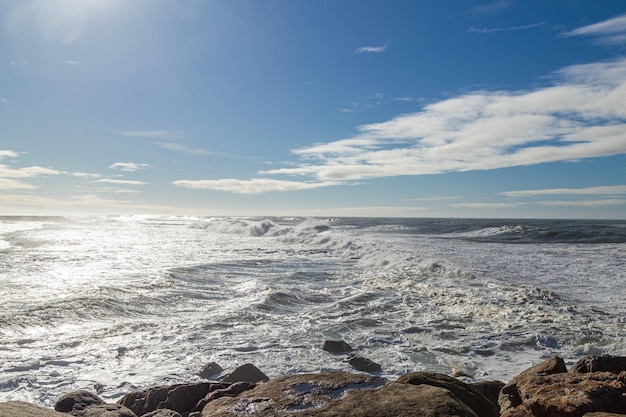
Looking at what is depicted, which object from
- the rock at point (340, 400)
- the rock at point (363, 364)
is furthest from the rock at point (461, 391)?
the rock at point (363, 364)

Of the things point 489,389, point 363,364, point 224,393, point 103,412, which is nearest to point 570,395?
point 489,389

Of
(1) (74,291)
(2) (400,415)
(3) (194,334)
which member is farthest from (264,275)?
(2) (400,415)

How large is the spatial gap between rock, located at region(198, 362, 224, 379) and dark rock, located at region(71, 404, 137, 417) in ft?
6.95

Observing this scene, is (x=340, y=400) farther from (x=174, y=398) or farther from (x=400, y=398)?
(x=174, y=398)

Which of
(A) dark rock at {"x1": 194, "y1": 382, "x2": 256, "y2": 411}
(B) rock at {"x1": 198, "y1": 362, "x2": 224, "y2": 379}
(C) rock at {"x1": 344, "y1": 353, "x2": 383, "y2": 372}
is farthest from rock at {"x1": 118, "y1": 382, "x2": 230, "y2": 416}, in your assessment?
(C) rock at {"x1": 344, "y1": 353, "x2": 383, "y2": 372}

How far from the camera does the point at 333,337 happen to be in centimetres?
874

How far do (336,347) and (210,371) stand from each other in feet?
7.35

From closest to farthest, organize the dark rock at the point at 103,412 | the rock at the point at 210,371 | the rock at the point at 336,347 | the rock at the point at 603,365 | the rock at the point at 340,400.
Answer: the rock at the point at 340,400 → the dark rock at the point at 103,412 → the rock at the point at 603,365 → the rock at the point at 210,371 → the rock at the point at 336,347

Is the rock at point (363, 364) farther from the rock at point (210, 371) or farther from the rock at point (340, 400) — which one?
the rock at point (340, 400)

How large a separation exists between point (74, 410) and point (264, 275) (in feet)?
40.4

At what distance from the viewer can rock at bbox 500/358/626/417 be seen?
11.5 feet

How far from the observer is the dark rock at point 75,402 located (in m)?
4.66

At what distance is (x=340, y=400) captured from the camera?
353cm

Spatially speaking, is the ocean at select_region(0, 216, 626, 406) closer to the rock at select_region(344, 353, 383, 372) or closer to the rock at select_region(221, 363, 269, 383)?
the rock at select_region(344, 353, 383, 372)
